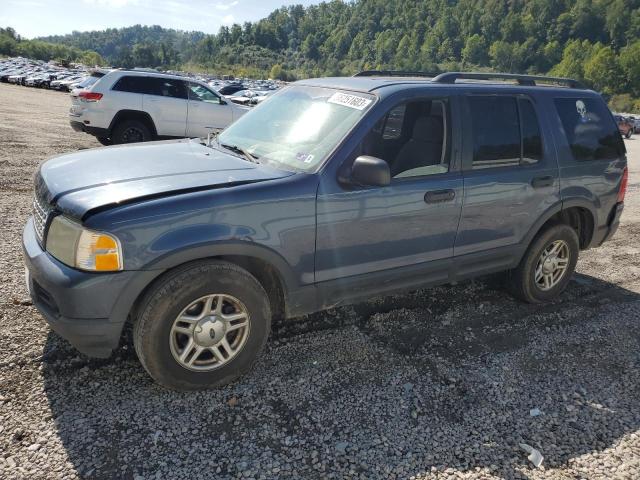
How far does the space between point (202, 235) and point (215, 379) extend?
0.91 metres

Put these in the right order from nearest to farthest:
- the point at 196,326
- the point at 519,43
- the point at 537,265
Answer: the point at 196,326 < the point at 537,265 < the point at 519,43

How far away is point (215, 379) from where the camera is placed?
3.12 metres

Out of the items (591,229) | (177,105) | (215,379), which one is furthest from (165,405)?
(177,105)

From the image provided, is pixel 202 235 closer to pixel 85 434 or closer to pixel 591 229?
pixel 85 434

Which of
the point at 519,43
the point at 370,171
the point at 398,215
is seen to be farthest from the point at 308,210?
the point at 519,43

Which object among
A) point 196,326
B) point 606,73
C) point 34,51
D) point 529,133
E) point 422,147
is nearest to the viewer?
point 196,326

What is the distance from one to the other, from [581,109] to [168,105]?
8309mm

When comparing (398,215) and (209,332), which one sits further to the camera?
(398,215)

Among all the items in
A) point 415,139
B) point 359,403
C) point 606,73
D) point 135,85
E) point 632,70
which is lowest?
point 359,403

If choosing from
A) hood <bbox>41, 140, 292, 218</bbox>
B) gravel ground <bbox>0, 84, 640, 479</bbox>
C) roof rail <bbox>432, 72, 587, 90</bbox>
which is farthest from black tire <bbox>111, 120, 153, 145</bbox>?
roof rail <bbox>432, 72, 587, 90</bbox>

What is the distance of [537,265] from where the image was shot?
4.62 meters

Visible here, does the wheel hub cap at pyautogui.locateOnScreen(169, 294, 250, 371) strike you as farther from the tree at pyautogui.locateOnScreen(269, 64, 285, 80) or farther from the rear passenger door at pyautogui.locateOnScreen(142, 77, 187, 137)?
the tree at pyautogui.locateOnScreen(269, 64, 285, 80)

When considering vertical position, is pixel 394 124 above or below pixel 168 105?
above

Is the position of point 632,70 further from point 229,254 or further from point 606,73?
point 229,254
